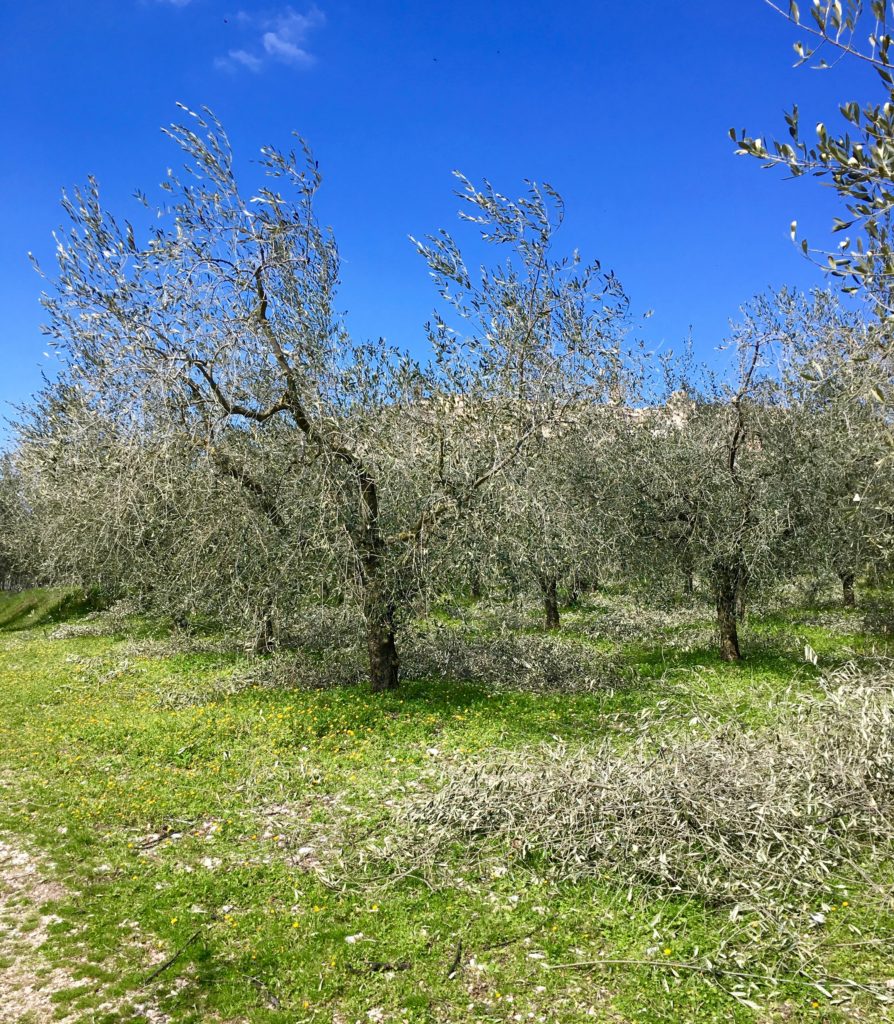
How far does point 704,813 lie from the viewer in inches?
268

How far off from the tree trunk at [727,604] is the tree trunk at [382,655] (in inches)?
301

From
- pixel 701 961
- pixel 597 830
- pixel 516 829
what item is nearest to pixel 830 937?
pixel 701 961

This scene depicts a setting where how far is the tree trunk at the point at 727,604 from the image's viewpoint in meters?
15.6

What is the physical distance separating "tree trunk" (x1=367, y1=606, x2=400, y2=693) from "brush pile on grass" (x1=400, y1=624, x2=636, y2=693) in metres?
0.55

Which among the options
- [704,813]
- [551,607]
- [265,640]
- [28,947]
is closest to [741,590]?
[551,607]

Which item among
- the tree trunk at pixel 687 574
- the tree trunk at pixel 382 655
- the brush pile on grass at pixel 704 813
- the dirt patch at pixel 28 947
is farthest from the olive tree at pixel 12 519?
the brush pile on grass at pixel 704 813

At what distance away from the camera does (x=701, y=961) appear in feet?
17.9

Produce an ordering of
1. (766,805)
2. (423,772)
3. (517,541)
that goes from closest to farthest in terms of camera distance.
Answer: (766,805) < (423,772) < (517,541)

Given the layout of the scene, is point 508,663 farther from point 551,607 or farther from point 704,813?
point 704,813

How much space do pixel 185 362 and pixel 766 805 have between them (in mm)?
10462

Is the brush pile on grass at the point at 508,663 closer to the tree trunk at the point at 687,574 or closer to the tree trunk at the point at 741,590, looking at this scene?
the tree trunk at the point at 687,574

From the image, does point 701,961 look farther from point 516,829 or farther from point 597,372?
point 597,372

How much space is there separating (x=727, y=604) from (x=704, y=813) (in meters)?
10.1

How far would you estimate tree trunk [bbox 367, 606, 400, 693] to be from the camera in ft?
44.1
